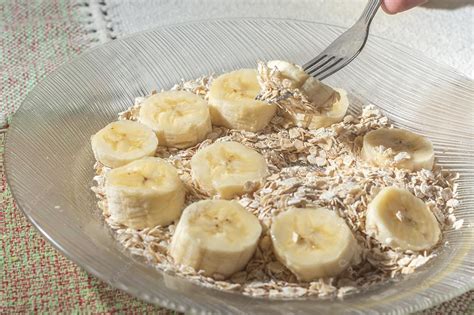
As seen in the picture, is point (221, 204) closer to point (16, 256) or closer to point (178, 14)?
point (16, 256)

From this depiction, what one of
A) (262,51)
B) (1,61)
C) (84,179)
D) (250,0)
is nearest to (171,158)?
(84,179)

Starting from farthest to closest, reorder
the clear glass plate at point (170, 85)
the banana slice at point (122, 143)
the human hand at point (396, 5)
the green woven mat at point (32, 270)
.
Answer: the human hand at point (396, 5) → the banana slice at point (122, 143) → the green woven mat at point (32, 270) → the clear glass plate at point (170, 85)

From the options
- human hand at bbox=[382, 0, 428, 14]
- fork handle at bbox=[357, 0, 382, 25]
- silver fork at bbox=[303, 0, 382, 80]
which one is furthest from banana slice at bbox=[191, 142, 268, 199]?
human hand at bbox=[382, 0, 428, 14]

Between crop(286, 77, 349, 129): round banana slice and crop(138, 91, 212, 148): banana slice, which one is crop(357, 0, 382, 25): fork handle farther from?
crop(138, 91, 212, 148): banana slice

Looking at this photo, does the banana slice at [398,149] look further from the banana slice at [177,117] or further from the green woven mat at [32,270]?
the green woven mat at [32,270]

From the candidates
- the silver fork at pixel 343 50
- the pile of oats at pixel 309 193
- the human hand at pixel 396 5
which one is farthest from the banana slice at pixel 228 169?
the human hand at pixel 396 5

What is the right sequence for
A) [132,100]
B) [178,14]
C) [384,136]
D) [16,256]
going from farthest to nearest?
1. [178,14]
2. [132,100]
3. [384,136]
4. [16,256]
